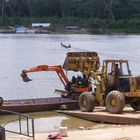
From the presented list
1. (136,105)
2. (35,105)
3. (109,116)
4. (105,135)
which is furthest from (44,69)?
(105,135)

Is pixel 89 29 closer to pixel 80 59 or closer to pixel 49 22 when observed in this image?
pixel 49 22

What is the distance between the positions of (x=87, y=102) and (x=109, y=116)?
82.4 inches

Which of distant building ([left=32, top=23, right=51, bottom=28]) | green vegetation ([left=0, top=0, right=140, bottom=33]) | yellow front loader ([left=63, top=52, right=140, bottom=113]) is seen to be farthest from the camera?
distant building ([left=32, top=23, right=51, bottom=28])

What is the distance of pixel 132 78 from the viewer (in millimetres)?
23375

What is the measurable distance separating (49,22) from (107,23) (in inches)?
828

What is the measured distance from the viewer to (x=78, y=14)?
186375mm

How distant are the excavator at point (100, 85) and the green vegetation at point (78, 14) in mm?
129470

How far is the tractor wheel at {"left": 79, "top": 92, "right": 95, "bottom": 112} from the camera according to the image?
2480cm

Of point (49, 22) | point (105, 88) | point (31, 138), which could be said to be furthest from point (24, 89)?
point (49, 22)

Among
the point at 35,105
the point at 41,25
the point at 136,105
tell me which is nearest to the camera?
the point at 136,105

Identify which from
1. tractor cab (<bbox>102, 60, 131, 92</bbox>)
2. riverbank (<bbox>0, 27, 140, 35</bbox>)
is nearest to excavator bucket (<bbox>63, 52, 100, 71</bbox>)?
tractor cab (<bbox>102, 60, 131, 92</bbox>)

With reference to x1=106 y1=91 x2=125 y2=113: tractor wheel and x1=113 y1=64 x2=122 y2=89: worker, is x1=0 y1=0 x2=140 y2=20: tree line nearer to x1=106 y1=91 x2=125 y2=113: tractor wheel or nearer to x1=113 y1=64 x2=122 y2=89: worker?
x1=113 y1=64 x2=122 y2=89: worker

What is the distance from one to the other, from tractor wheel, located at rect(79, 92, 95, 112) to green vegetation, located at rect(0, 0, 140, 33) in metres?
132

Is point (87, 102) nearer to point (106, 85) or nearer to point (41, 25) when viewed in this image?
point (106, 85)
